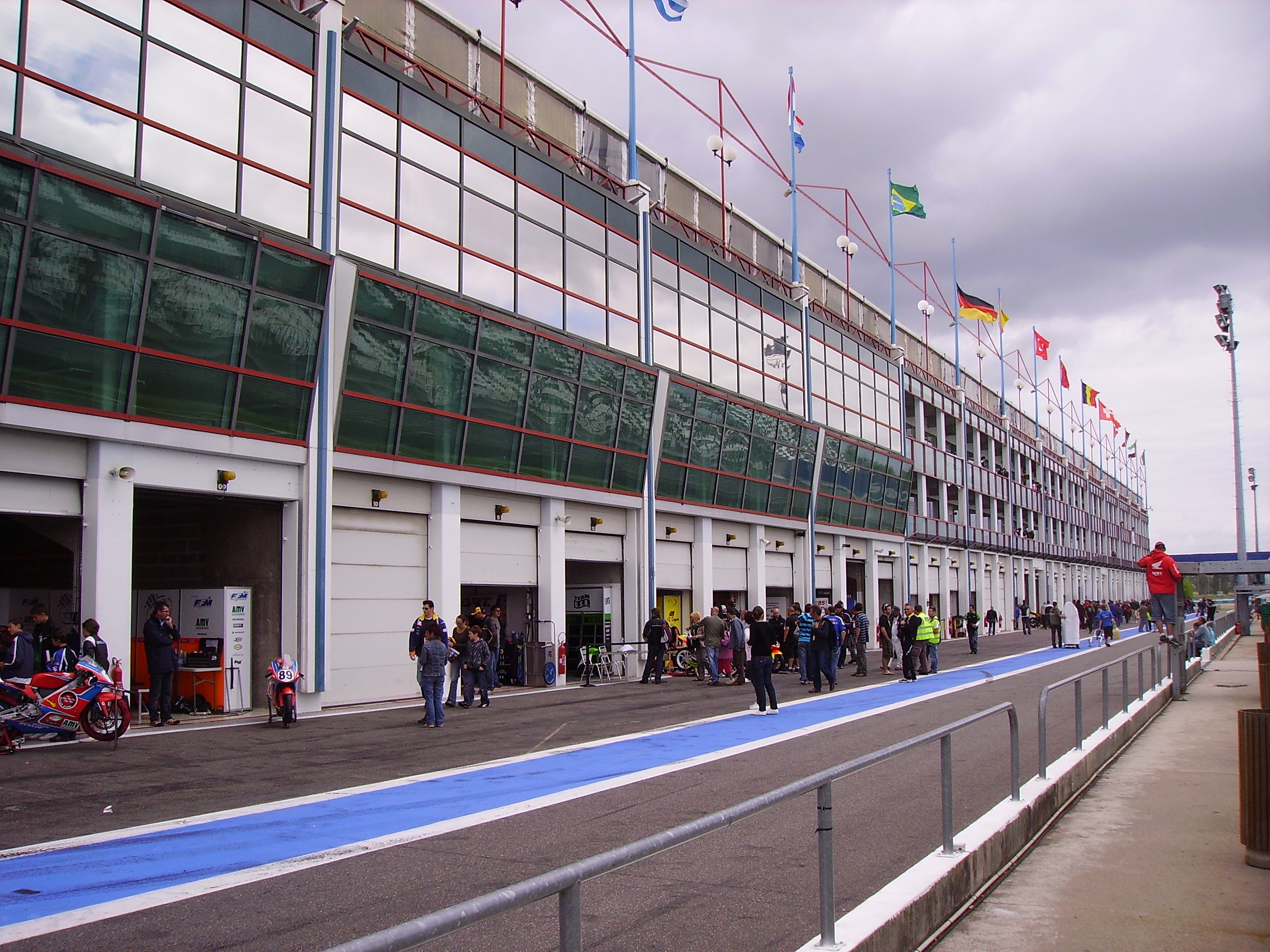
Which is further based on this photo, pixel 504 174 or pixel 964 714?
pixel 504 174

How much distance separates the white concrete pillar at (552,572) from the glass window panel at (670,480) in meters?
5.10

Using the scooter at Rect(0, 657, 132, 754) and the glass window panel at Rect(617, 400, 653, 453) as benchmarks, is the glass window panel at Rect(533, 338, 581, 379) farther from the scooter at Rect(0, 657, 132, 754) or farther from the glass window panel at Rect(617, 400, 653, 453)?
the scooter at Rect(0, 657, 132, 754)

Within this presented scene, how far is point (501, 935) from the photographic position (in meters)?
3.71

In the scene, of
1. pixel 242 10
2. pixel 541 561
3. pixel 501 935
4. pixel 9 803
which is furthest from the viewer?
pixel 541 561

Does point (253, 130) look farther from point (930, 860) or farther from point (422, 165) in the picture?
point (930, 860)

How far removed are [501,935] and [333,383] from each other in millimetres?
16696

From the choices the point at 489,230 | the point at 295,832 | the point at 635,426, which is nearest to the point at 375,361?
the point at 489,230

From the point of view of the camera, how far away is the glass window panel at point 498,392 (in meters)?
22.7

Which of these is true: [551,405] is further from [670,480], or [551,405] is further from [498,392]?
[670,480]

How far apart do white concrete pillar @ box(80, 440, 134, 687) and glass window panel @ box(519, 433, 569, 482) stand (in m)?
9.98

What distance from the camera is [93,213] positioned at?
15242 mm

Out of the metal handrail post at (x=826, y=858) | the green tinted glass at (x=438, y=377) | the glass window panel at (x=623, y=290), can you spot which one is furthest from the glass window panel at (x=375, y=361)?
the metal handrail post at (x=826, y=858)

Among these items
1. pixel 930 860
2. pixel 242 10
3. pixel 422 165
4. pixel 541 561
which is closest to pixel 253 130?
pixel 242 10

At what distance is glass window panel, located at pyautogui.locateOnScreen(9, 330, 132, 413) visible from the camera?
14672 mm
